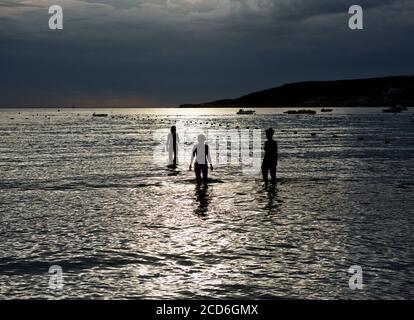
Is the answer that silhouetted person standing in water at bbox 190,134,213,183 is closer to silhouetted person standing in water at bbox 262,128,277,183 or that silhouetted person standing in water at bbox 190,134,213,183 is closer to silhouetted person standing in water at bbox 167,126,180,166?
silhouetted person standing in water at bbox 262,128,277,183

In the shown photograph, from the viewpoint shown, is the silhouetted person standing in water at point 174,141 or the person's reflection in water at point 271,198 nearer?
the person's reflection in water at point 271,198

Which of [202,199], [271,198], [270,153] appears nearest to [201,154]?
[202,199]

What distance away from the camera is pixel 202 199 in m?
19.2

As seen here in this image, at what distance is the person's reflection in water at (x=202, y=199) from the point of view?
16562mm

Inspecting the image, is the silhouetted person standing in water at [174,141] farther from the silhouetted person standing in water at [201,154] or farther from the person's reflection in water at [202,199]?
the person's reflection in water at [202,199]

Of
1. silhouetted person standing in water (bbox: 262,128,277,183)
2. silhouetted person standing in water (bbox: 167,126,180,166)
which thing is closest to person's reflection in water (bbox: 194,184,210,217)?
silhouetted person standing in water (bbox: 262,128,277,183)

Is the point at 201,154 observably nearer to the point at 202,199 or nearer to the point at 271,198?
the point at 202,199

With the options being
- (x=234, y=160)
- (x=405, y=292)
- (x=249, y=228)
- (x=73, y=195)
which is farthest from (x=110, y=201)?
(x=234, y=160)

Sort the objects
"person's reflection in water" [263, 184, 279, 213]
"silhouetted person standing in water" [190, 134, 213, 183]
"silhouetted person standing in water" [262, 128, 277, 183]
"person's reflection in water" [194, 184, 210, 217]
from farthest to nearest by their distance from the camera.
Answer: "silhouetted person standing in water" [190, 134, 213, 183]
"silhouetted person standing in water" [262, 128, 277, 183]
"person's reflection in water" [263, 184, 279, 213]
"person's reflection in water" [194, 184, 210, 217]

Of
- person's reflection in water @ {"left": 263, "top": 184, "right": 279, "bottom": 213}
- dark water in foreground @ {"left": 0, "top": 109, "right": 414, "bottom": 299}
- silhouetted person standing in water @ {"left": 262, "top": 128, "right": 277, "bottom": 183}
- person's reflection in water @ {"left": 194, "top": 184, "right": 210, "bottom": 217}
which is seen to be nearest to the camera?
dark water in foreground @ {"left": 0, "top": 109, "right": 414, "bottom": 299}

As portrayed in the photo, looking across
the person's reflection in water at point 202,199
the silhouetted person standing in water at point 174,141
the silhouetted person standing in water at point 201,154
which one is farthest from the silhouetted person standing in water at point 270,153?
the silhouetted person standing in water at point 174,141

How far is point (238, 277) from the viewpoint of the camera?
999 cm

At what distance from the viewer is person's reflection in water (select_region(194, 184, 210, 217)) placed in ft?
54.3
